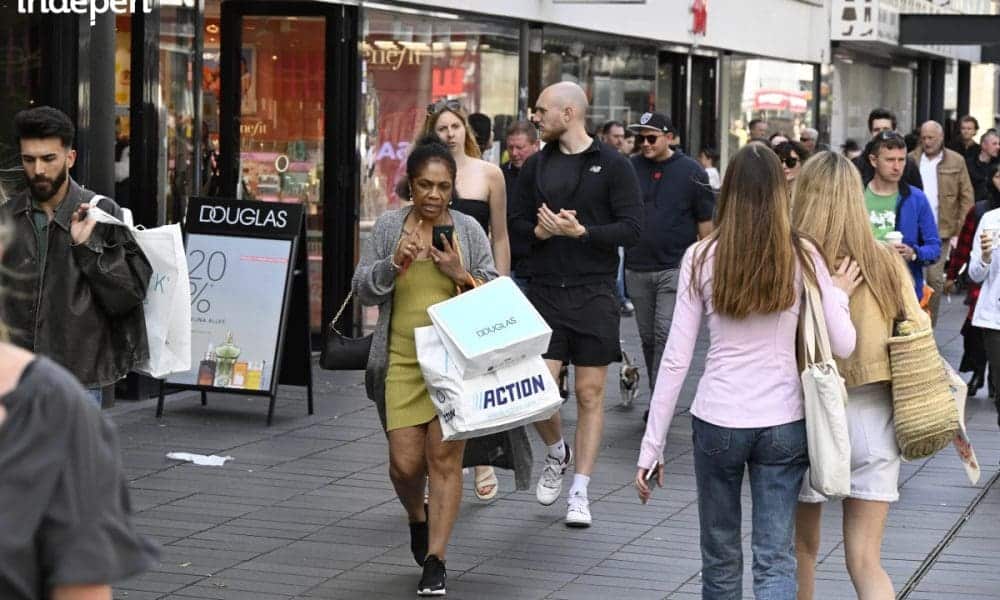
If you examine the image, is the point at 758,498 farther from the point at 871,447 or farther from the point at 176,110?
the point at 176,110

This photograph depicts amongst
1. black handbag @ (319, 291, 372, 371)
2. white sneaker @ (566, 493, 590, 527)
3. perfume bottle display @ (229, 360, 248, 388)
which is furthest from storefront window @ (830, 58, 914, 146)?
black handbag @ (319, 291, 372, 371)

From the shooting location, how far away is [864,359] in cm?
541

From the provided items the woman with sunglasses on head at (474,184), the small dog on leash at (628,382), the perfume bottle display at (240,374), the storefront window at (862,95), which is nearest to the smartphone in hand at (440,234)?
the woman with sunglasses on head at (474,184)

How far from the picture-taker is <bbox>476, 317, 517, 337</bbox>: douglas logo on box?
6.56 m

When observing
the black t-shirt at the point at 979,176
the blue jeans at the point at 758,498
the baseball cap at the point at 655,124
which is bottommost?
the blue jeans at the point at 758,498

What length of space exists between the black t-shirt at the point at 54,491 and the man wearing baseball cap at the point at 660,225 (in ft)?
27.2

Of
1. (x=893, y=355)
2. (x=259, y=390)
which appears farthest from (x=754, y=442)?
(x=259, y=390)

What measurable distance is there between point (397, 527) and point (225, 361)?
323cm

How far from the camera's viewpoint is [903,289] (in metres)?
5.50

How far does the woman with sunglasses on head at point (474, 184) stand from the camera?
27.2 ft

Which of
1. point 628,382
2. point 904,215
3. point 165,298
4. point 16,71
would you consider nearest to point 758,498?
point 165,298

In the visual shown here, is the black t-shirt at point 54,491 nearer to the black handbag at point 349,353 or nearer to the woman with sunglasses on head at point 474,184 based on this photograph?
the black handbag at point 349,353

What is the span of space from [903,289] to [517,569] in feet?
7.60

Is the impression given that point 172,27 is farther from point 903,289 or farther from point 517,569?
point 903,289
